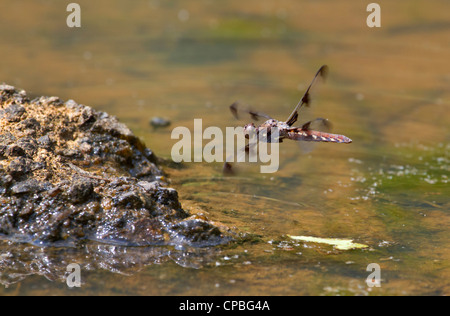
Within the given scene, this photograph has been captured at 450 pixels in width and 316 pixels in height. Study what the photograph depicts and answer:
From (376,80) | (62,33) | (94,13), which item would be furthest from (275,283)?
(94,13)

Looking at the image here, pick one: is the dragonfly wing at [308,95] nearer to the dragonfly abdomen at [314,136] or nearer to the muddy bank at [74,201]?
the dragonfly abdomen at [314,136]

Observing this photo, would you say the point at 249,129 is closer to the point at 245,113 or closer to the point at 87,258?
the point at 245,113

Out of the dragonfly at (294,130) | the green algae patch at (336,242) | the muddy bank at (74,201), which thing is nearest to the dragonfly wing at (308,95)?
the dragonfly at (294,130)

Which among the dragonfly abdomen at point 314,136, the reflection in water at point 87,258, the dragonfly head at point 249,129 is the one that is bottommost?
the reflection in water at point 87,258

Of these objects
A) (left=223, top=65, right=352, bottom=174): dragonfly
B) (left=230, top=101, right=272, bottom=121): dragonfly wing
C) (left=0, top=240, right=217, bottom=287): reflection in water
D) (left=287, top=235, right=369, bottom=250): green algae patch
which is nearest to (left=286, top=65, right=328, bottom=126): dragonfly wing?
(left=223, top=65, right=352, bottom=174): dragonfly

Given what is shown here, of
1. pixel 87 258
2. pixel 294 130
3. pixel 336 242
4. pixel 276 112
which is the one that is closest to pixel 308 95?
pixel 294 130
